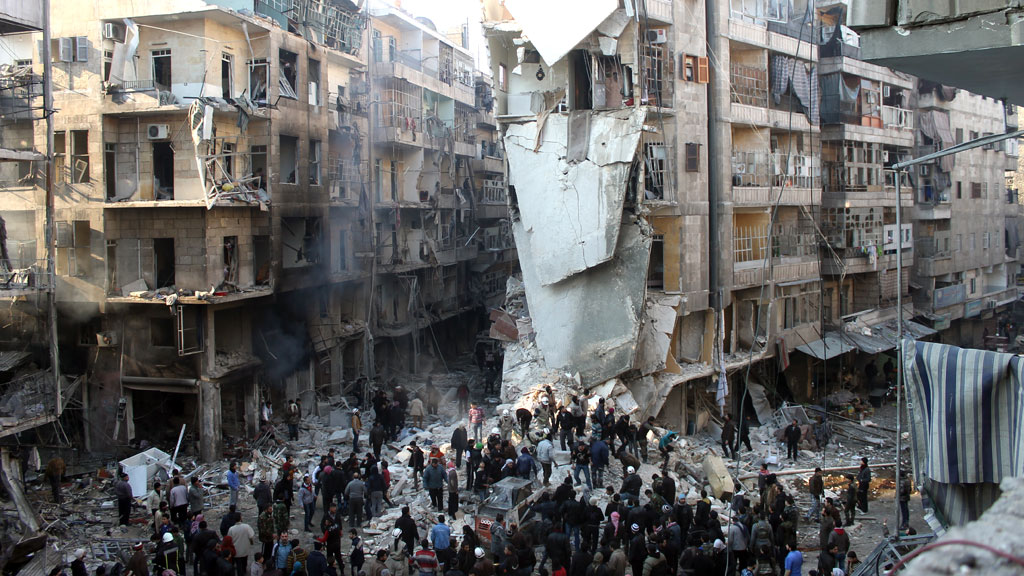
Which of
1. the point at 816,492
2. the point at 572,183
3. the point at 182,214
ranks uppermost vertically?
the point at 572,183

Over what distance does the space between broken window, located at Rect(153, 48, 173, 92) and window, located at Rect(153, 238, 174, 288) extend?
4447mm

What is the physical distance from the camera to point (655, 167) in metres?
25.3

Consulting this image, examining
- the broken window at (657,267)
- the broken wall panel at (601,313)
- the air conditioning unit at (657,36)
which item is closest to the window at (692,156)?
the broken window at (657,267)

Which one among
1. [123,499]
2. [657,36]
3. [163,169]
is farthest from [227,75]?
[123,499]

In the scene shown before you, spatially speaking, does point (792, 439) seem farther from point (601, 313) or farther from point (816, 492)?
point (601, 313)

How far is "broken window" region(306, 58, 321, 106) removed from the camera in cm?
2773

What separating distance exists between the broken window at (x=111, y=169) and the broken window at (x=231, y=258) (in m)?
3.51

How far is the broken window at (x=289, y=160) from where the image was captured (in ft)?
88.8

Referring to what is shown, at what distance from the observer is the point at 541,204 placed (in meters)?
24.2

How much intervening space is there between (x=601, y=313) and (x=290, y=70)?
12.9 meters

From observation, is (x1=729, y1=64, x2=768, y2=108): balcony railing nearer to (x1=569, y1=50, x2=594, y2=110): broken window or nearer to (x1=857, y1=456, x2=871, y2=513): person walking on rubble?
(x1=569, y1=50, x2=594, y2=110): broken window

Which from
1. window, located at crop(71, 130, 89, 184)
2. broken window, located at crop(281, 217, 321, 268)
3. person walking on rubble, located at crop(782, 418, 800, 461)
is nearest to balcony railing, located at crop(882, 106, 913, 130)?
person walking on rubble, located at crop(782, 418, 800, 461)

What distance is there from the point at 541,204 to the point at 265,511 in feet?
41.6

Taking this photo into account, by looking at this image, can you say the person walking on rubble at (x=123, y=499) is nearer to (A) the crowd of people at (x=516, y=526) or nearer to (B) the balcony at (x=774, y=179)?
(A) the crowd of people at (x=516, y=526)
